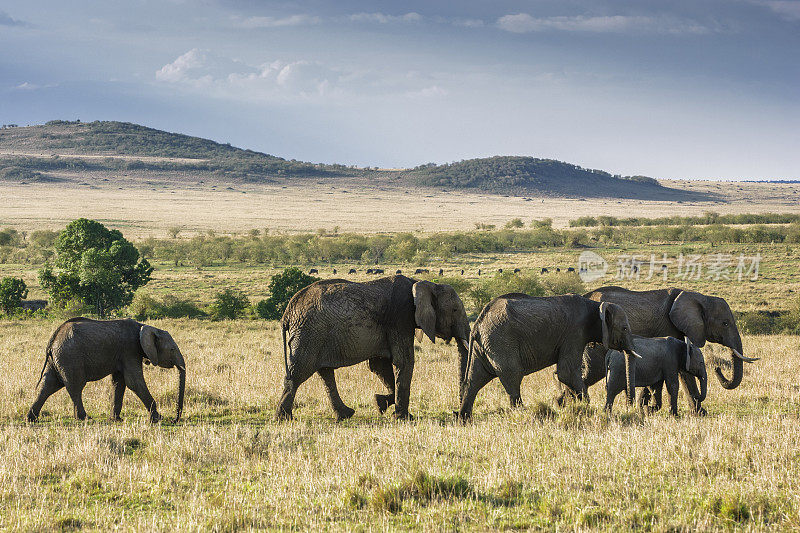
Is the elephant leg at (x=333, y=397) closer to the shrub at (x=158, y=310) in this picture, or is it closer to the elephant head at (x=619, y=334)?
the elephant head at (x=619, y=334)

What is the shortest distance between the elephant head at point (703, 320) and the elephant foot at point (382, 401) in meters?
6.03

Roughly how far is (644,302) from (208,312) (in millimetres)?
28802

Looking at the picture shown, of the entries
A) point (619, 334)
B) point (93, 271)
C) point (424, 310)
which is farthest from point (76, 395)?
point (93, 271)

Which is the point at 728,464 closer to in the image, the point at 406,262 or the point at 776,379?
the point at 776,379

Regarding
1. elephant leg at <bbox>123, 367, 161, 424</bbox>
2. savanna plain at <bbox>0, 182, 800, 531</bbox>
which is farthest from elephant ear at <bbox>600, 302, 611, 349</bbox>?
elephant leg at <bbox>123, 367, 161, 424</bbox>

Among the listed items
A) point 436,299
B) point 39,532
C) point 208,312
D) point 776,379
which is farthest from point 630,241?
point 39,532

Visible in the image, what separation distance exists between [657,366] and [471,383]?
3254mm

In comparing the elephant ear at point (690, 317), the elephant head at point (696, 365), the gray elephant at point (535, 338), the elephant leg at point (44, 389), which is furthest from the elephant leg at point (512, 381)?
the elephant leg at point (44, 389)

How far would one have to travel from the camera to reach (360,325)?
36.9 feet

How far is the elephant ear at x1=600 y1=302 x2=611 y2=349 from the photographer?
1099 cm

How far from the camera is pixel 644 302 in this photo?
1380cm

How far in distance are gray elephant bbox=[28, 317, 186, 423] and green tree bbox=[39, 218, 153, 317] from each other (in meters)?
24.7

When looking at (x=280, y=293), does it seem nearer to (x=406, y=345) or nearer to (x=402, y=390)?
(x=406, y=345)

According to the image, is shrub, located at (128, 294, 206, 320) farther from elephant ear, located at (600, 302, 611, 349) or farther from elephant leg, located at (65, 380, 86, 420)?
elephant ear, located at (600, 302, 611, 349)
